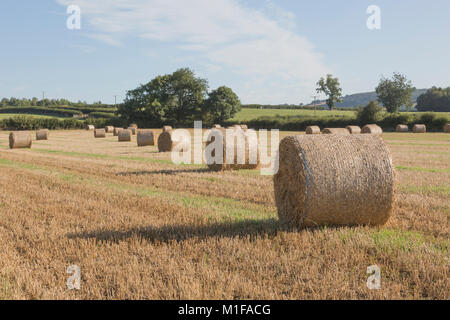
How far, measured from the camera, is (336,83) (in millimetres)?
124312

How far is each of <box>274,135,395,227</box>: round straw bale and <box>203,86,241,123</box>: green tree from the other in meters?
71.8

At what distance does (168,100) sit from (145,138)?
5242cm

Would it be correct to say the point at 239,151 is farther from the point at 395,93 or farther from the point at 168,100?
the point at 395,93

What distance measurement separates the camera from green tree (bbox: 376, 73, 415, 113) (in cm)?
10412

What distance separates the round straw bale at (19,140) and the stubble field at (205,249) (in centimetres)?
2168

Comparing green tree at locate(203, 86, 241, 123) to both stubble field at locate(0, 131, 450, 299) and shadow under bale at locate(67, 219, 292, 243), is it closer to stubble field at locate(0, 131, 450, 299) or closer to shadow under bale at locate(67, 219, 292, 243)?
stubble field at locate(0, 131, 450, 299)

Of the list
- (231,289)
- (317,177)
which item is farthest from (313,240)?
(231,289)

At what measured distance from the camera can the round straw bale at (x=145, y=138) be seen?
1123 inches

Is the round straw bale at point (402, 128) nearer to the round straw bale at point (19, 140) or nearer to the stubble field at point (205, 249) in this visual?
the round straw bale at point (19, 140)

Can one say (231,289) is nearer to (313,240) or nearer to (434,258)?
(313,240)

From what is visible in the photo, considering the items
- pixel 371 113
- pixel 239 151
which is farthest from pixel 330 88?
pixel 239 151

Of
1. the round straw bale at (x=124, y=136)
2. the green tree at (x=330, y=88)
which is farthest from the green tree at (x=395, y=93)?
the round straw bale at (x=124, y=136)

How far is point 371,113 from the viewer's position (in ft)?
184

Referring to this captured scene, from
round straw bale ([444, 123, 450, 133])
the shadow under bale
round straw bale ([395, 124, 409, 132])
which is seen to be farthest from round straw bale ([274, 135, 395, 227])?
round straw bale ([395, 124, 409, 132])
